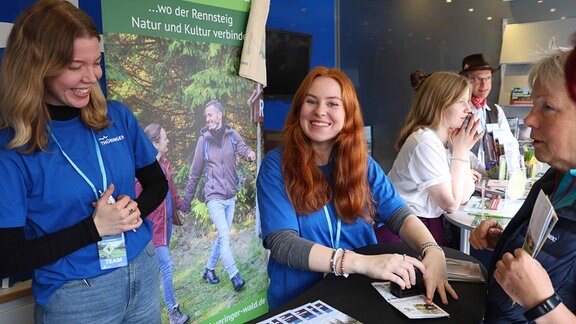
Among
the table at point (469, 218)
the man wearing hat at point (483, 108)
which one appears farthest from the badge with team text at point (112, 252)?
the man wearing hat at point (483, 108)

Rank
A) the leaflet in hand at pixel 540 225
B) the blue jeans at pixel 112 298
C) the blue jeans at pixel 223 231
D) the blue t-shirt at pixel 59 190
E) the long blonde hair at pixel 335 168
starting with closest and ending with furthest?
the leaflet in hand at pixel 540 225, the blue t-shirt at pixel 59 190, the blue jeans at pixel 112 298, the long blonde hair at pixel 335 168, the blue jeans at pixel 223 231

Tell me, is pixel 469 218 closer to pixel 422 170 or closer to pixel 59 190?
pixel 422 170

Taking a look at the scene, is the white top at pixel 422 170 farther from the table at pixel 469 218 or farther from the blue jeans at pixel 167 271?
the blue jeans at pixel 167 271

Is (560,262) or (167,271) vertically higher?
(560,262)

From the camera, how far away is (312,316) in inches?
45.9

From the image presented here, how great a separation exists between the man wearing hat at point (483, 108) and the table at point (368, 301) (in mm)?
2342

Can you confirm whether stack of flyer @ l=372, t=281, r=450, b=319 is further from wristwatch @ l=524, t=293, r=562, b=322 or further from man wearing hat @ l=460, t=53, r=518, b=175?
man wearing hat @ l=460, t=53, r=518, b=175

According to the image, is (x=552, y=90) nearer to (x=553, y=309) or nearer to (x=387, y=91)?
(x=553, y=309)

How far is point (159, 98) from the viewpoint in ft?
7.82

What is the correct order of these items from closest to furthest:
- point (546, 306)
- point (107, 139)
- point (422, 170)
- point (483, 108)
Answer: point (546, 306) < point (107, 139) < point (422, 170) < point (483, 108)

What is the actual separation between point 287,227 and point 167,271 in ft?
4.18

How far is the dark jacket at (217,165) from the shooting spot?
8.62ft

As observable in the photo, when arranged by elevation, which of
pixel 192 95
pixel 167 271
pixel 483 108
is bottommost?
pixel 167 271

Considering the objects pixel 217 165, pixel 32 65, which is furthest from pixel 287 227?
pixel 217 165
